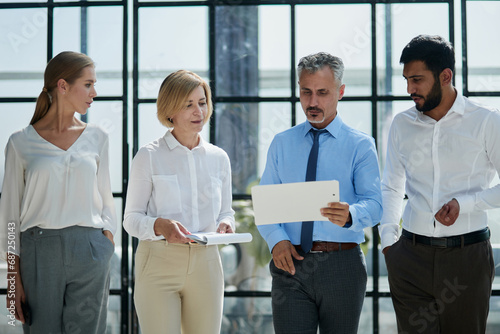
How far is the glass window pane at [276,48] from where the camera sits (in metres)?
3.60

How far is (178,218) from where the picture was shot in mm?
2531

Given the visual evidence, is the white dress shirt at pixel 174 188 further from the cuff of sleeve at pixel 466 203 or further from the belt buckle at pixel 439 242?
the cuff of sleeve at pixel 466 203

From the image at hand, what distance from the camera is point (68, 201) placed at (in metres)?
2.56

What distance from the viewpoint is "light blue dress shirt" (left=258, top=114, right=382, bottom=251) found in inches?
93.7

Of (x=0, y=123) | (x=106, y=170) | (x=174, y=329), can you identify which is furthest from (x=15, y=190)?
(x=0, y=123)

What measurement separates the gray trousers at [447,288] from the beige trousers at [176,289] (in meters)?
0.85

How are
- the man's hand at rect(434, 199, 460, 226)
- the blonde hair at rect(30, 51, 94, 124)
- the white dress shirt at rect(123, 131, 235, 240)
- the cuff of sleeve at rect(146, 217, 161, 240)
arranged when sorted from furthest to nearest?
1. the blonde hair at rect(30, 51, 94, 124)
2. the white dress shirt at rect(123, 131, 235, 240)
3. the cuff of sleeve at rect(146, 217, 161, 240)
4. the man's hand at rect(434, 199, 460, 226)

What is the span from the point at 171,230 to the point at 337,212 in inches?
27.1

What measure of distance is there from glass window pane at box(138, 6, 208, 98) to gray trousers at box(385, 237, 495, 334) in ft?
6.06

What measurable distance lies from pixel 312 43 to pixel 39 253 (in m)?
2.05

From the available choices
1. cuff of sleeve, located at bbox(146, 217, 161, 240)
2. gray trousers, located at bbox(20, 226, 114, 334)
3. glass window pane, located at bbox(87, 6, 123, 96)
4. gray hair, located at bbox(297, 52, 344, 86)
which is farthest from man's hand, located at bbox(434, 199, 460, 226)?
glass window pane, located at bbox(87, 6, 123, 96)

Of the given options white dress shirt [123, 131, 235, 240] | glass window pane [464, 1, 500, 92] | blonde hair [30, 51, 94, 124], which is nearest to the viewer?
white dress shirt [123, 131, 235, 240]

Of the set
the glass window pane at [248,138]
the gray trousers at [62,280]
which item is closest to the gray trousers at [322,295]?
the gray trousers at [62,280]

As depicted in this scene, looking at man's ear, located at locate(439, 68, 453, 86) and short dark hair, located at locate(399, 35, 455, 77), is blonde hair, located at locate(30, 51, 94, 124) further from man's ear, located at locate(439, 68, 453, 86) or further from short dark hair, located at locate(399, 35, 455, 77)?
man's ear, located at locate(439, 68, 453, 86)
